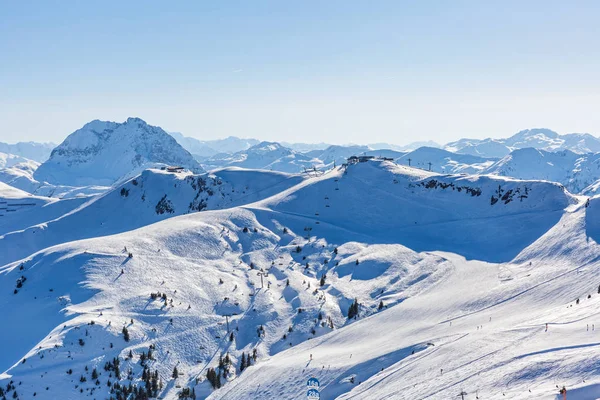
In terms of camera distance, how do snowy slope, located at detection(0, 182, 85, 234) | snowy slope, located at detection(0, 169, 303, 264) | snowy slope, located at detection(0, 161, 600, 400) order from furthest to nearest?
snowy slope, located at detection(0, 182, 85, 234), snowy slope, located at detection(0, 169, 303, 264), snowy slope, located at detection(0, 161, 600, 400)

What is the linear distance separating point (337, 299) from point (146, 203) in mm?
99357

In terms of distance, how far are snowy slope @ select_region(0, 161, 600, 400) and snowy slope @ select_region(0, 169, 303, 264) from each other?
38.1m

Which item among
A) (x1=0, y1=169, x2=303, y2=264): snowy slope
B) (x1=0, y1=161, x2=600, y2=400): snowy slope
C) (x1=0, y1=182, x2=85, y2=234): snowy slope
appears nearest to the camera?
(x1=0, y1=161, x2=600, y2=400): snowy slope

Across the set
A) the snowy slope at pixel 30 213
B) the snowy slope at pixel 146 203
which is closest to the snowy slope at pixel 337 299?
the snowy slope at pixel 146 203

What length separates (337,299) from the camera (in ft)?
283

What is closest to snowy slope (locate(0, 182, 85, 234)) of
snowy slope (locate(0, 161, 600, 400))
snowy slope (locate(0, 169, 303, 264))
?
snowy slope (locate(0, 169, 303, 264))

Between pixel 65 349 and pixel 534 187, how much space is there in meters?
108

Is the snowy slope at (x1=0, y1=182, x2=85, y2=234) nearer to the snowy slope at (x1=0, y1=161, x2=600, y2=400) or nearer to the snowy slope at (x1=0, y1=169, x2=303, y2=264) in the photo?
the snowy slope at (x1=0, y1=169, x2=303, y2=264)

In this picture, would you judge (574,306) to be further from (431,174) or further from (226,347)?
(431,174)

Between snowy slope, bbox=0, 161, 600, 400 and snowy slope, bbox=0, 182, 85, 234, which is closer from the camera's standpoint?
snowy slope, bbox=0, 161, 600, 400

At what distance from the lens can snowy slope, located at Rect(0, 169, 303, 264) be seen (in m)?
147

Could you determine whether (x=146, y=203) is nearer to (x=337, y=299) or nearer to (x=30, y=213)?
(x=30, y=213)

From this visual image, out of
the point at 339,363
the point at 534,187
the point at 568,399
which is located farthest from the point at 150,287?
the point at 534,187

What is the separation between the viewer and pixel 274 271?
3851 inches
